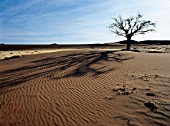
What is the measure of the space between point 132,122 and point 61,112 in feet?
7.42

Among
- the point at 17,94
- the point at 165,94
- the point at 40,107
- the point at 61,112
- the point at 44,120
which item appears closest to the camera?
the point at 44,120

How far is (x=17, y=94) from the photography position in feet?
30.9

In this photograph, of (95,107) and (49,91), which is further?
(49,91)

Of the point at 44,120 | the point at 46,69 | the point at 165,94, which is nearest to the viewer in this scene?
the point at 44,120

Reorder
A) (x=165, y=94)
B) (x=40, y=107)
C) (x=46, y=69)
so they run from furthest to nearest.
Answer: (x=46, y=69), (x=165, y=94), (x=40, y=107)

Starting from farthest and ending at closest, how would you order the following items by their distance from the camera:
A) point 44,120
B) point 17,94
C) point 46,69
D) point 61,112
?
point 46,69, point 17,94, point 61,112, point 44,120

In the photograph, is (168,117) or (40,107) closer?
(168,117)

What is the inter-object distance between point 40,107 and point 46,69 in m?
6.75

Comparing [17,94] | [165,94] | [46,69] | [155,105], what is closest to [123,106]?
[155,105]

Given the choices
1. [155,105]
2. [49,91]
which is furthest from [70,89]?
[155,105]

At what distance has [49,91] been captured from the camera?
9.66 metres

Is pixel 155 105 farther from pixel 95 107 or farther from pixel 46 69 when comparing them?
pixel 46 69

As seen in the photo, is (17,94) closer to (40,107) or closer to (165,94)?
(40,107)

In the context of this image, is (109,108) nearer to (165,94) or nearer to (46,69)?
(165,94)
